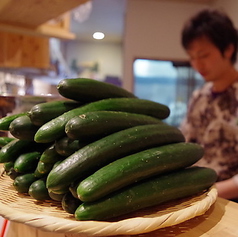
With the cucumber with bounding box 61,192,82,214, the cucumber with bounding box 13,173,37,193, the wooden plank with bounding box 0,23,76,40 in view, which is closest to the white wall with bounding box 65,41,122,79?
the wooden plank with bounding box 0,23,76,40

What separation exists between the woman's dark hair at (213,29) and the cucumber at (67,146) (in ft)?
3.34

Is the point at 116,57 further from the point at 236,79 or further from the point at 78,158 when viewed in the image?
the point at 78,158

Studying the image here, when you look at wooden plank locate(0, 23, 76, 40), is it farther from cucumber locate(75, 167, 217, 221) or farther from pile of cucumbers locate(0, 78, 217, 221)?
cucumber locate(75, 167, 217, 221)

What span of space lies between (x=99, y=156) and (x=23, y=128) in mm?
195

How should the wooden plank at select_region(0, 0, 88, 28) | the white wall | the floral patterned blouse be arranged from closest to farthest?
1. the wooden plank at select_region(0, 0, 88, 28)
2. the floral patterned blouse
3. the white wall

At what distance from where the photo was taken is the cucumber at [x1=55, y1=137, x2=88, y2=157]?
607 mm

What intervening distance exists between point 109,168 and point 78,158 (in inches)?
2.4

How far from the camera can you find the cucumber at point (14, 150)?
0.69m

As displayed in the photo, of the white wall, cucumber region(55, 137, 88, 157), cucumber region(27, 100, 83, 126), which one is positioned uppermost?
the white wall

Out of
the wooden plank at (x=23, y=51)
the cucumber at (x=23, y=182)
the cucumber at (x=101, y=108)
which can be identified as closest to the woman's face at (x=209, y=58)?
the cucumber at (x=101, y=108)

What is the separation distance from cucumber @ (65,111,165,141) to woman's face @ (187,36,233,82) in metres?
0.86

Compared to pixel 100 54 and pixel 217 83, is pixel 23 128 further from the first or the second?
pixel 100 54

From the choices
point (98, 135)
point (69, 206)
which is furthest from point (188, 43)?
point (69, 206)

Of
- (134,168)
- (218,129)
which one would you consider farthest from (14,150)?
(218,129)
